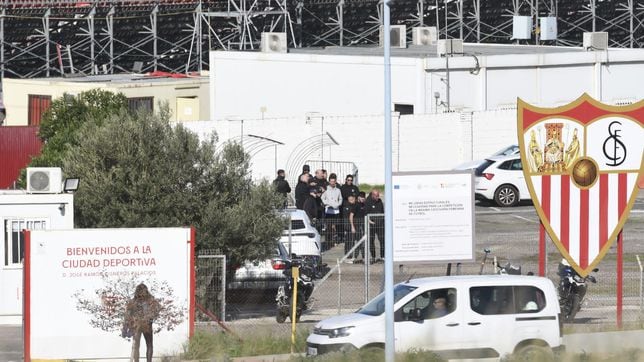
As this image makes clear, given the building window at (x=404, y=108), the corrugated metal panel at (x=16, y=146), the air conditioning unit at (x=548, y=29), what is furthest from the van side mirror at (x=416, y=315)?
the air conditioning unit at (x=548, y=29)

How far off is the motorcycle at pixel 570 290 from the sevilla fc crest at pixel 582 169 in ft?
1.65

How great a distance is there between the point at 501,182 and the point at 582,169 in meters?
12.3

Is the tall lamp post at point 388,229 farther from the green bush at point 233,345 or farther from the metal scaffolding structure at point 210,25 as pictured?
the metal scaffolding structure at point 210,25

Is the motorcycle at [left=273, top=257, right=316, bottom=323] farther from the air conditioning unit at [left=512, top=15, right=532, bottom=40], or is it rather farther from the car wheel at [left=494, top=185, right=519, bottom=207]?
the air conditioning unit at [left=512, top=15, right=532, bottom=40]

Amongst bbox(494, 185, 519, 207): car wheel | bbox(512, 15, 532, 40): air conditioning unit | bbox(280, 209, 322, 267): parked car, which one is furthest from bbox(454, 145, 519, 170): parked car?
bbox(512, 15, 532, 40): air conditioning unit

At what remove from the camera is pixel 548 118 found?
21062 millimetres

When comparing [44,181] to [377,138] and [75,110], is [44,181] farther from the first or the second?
[377,138]

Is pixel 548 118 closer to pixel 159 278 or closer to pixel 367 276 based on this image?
pixel 367 276

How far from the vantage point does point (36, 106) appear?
4872 cm

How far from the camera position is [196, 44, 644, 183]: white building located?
130 feet

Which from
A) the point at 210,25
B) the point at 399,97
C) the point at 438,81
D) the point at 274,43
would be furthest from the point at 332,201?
the point at 210,25

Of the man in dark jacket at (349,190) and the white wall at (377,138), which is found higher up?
the white wall at (377,138)

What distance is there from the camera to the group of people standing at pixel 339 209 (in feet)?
83.3

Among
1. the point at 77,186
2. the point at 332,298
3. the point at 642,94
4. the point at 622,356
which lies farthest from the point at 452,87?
the point at 622,356
